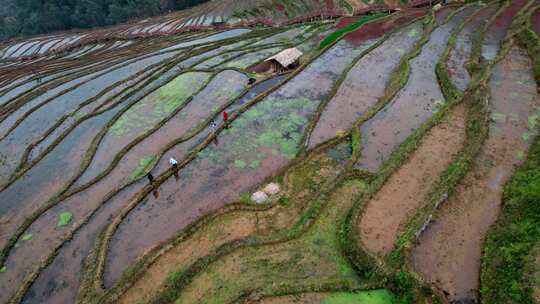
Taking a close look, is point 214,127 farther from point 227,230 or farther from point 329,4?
point 329,4

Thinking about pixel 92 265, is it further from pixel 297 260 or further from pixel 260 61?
pixel 260 61

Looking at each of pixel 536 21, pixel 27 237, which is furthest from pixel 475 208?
pixel 536 21

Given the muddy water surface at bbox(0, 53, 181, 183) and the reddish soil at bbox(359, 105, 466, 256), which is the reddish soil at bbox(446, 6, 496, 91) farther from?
the muddy water surface at bbox(0, 53, 181, 183)

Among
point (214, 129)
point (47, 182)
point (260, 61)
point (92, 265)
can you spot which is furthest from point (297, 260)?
point (260, 61)

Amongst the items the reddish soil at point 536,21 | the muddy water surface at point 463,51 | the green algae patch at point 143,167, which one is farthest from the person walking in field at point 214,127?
the reddish soil at point 536,21

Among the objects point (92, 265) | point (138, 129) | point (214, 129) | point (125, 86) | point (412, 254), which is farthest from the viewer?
point (125, 86)

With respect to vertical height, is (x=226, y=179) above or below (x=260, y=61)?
below
